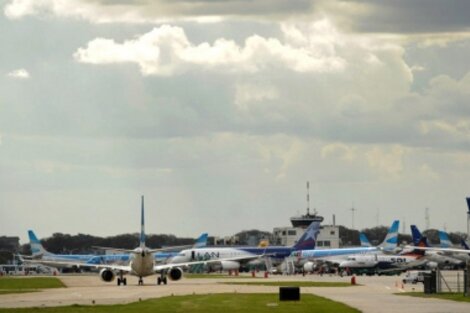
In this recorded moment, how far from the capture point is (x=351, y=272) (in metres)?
185

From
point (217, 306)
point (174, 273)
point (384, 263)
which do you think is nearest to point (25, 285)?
point (174, 273)

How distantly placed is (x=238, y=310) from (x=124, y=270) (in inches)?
2346

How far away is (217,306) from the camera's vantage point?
Answer: 6575cm

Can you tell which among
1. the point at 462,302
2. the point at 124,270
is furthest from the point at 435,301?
the point at 124,270

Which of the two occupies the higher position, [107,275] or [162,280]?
[107,275]

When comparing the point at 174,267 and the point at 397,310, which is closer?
the point at 397,310

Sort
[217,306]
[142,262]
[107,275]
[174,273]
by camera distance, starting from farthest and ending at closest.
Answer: [174,273]
[107,275]
[142,262]
[217,306]

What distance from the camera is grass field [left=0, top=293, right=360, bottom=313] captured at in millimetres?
61250

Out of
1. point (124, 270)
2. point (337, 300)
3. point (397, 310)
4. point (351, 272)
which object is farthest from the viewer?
point (351, 272)

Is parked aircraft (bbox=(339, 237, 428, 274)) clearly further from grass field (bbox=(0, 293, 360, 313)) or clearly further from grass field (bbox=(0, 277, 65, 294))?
grass field (bbox=(0, 293, 360, 313))

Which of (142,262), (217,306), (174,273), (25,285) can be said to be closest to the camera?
(217,306)

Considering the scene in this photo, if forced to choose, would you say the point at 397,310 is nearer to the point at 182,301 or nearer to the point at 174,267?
the point at 182,301

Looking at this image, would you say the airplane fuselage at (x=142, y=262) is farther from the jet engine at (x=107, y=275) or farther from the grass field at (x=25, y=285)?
the grass field at (x=25, y=285)

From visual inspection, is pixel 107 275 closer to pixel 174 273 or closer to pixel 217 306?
pixel 174 273
